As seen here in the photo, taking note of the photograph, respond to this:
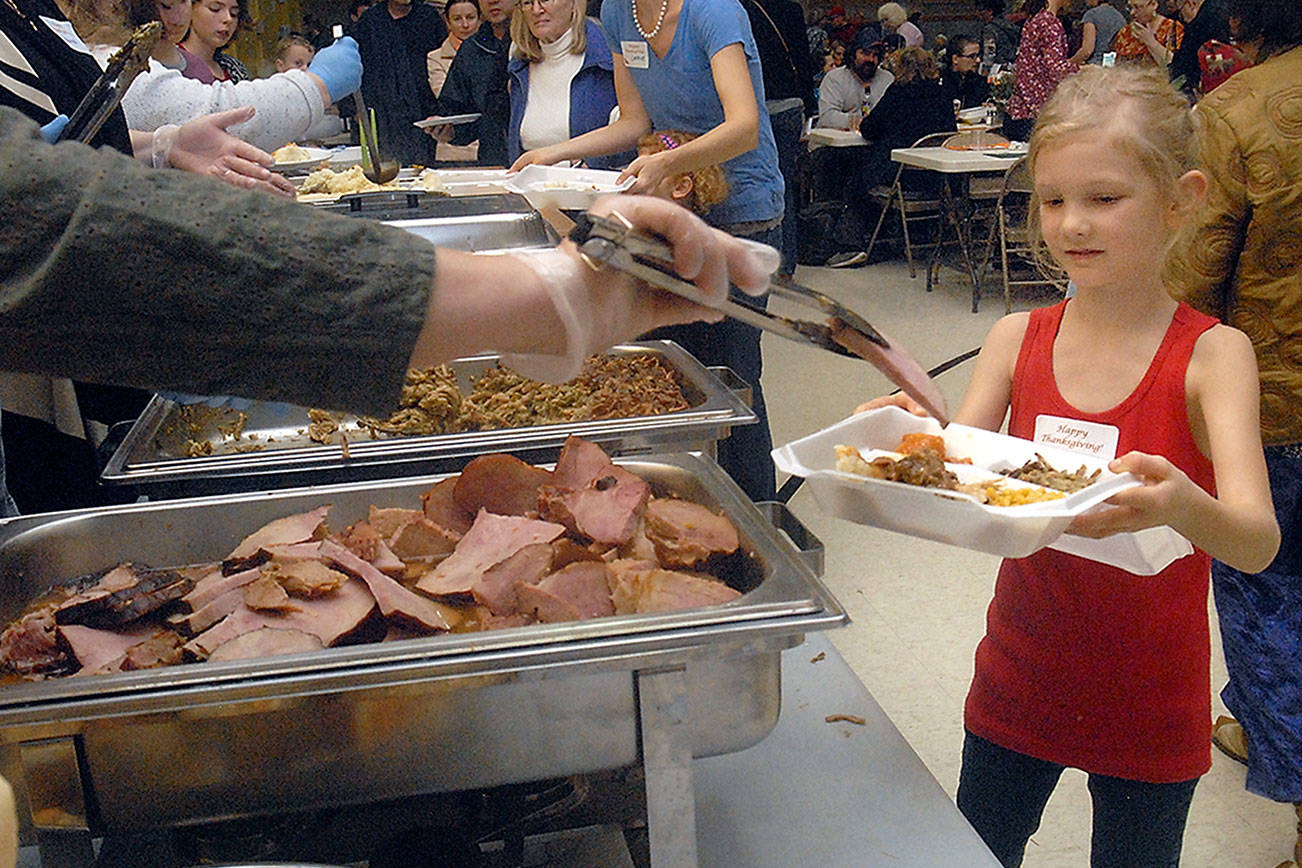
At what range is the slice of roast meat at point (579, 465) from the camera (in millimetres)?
1188

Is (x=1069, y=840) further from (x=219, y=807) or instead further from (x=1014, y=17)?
(x=1014, y=17)

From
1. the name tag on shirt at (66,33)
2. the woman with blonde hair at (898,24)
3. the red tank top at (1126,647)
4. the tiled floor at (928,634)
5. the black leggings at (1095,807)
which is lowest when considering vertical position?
the tiled floor at (928,634)

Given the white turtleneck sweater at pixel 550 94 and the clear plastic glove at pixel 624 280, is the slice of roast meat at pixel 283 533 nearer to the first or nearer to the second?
the clear plastic glove at pixel 624 280

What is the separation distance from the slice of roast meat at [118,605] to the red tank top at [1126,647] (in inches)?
37.4

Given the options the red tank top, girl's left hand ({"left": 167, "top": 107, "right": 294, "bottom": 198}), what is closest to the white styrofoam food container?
girl's left hand ({"left": 167, "top": 107, "right": 294, "bottom": 198})

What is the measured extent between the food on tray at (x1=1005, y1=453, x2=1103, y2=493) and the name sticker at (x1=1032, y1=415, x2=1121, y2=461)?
10cm

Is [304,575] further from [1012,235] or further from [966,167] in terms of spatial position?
[1012,235]

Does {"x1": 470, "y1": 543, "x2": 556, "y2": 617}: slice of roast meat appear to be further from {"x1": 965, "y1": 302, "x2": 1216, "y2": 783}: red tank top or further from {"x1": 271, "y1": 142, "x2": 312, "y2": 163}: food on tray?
{"x1": 271, "y1": 142, "x2": 312, "y2": 163}: food on tray

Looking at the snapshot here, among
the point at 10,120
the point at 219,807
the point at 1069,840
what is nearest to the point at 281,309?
the point at 10,120

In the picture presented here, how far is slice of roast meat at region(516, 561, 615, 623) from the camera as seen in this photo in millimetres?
938

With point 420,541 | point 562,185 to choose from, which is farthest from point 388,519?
point 562,185

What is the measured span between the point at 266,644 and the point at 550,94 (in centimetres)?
287

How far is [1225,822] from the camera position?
1.95 m

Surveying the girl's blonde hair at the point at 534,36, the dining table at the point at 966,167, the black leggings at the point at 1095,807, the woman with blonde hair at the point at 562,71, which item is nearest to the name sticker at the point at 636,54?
the woman with blonde hair at the point at 562,71
